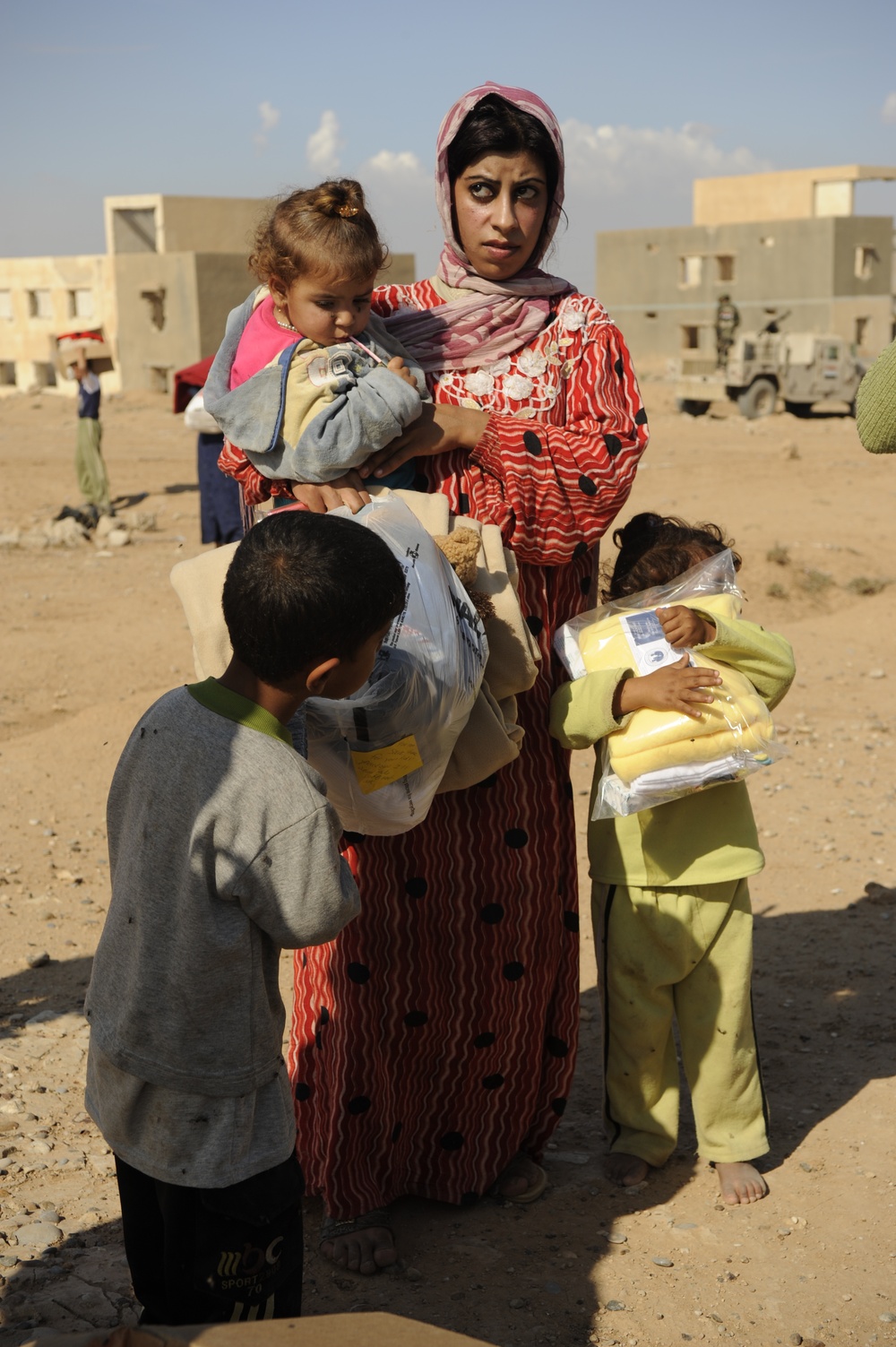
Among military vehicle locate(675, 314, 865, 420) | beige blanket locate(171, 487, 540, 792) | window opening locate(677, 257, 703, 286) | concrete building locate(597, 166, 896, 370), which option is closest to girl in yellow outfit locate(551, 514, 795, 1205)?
beige blanket locate(171, 487, 540, 792)

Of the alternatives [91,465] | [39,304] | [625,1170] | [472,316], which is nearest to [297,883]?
[472,316]

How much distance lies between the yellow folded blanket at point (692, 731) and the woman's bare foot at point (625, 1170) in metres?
0.87

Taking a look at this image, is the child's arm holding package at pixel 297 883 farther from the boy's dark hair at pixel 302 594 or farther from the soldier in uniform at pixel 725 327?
the soldier in uniform at pixel 725 327

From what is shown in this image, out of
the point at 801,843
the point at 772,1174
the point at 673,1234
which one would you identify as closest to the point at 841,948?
the point at 801,843

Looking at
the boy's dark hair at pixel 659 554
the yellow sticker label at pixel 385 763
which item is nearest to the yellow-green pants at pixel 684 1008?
the boy's dark hair at pixel 659 554

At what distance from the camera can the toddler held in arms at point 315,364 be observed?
220cm

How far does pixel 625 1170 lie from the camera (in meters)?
2.78

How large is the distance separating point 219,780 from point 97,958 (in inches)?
13.9

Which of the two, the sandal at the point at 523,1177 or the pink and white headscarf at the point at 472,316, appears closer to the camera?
the pink and white headscarf at the point at 472,316

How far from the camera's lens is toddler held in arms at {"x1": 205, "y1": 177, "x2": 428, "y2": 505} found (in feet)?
7.23

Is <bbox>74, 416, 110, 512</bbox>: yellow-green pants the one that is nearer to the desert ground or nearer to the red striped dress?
the desert ground

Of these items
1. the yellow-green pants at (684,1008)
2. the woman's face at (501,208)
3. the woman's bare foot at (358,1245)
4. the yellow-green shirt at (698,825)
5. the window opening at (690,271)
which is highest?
the window opening at (690,271)

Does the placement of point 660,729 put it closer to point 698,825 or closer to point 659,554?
point 698,825

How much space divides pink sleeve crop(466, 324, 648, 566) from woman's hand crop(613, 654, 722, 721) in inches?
10.7
